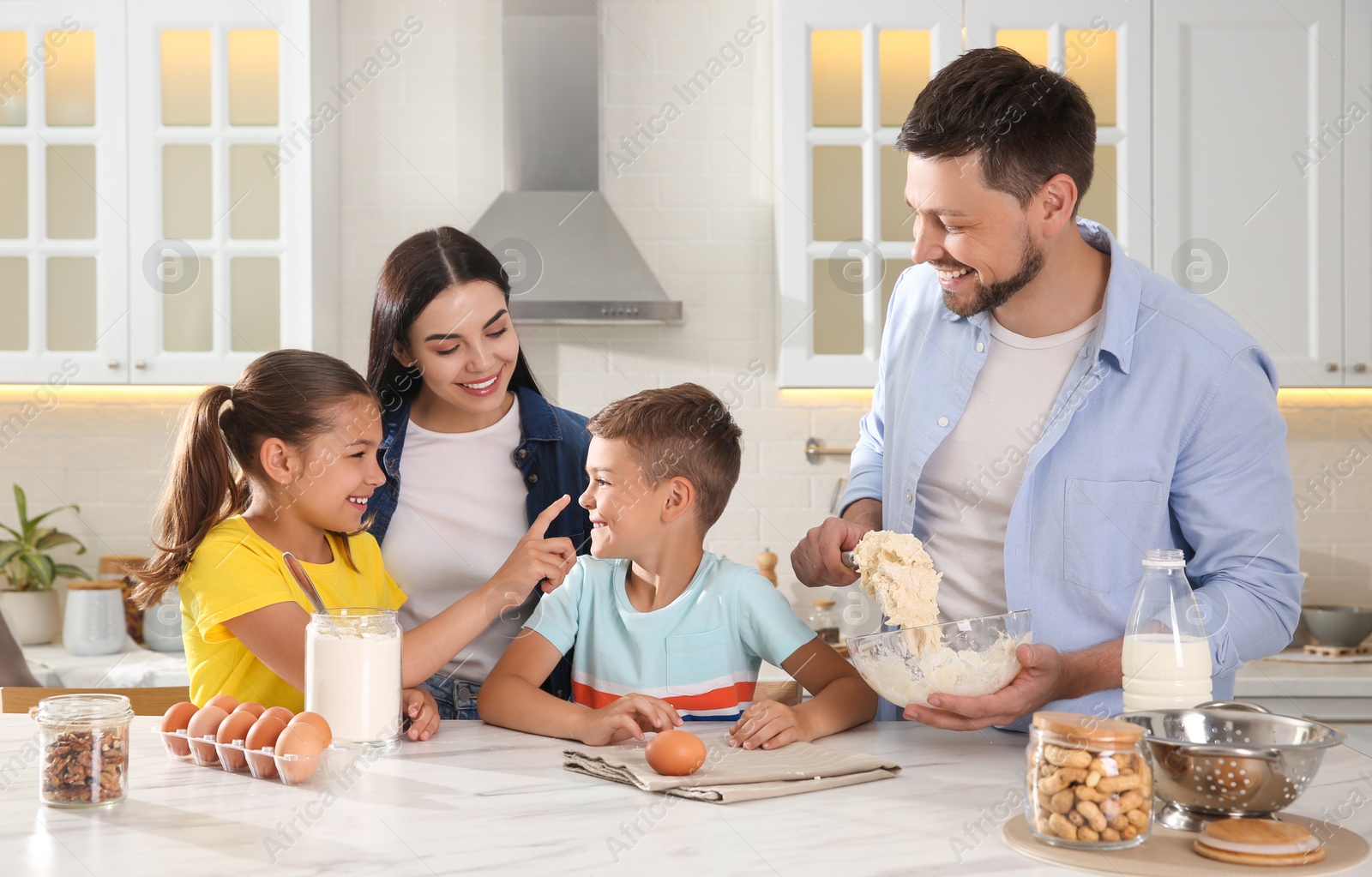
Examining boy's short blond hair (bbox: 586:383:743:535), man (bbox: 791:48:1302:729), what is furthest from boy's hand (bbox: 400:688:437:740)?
man (bbox: 791:48:1302:729)

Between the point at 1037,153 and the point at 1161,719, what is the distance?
31.8 inches

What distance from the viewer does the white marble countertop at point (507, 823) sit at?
0.97m

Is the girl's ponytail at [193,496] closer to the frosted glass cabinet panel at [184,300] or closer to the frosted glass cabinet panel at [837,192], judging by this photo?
the frosted glass cabinet panel at [184,300]

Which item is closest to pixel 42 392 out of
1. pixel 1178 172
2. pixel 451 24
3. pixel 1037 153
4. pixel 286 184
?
pixel 286 184

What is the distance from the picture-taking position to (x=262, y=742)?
1213 mm

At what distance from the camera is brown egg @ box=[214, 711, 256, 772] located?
4.05ft

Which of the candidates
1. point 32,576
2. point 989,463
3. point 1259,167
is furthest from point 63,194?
point 1259,167

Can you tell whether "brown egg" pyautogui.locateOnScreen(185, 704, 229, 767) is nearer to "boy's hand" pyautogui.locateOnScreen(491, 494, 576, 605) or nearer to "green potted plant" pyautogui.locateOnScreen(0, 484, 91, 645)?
"boy's hand" pyautogui.locateOnScreen(491, 494, 576, 605)

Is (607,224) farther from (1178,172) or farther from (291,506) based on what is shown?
(291,506)

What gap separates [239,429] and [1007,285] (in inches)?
44.0

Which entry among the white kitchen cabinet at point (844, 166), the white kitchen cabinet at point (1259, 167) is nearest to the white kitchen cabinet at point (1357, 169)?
the white kitchen cabinet at point (1259, 167)

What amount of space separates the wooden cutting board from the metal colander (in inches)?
1.3

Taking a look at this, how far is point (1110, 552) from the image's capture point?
5.12ft

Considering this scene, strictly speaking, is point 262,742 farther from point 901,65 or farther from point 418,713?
point 901,65
